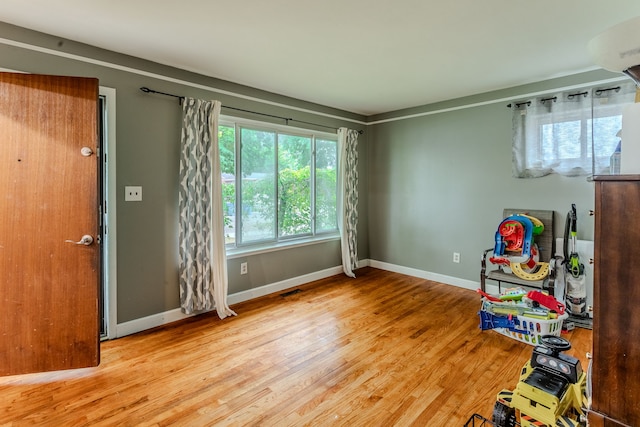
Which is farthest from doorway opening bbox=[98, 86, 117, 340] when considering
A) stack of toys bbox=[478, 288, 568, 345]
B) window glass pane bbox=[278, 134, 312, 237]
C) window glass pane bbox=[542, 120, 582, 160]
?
window glass pane bbox=[542, 120, 582, 160]

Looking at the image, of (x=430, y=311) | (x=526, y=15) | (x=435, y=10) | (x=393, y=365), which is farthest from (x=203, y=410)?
(x=526, y=15)

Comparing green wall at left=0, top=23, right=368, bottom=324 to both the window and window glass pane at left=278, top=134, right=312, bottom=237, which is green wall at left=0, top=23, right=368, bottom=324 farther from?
window glass pane at left=278, top=134, right=312, bottom=237

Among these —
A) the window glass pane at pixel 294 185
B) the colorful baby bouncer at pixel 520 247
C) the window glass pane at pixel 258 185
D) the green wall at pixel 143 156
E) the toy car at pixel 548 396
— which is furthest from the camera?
the window glass pane at pixel 294 185

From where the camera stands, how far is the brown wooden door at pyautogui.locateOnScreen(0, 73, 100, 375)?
80.8 inches

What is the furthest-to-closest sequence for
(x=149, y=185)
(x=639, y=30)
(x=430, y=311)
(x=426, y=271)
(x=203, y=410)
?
(x=426, y=271) → (x=430, y=311) → (x=149, y=185) → (x=203, y=410) → (x=639, y=30)

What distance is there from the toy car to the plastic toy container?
1331 mm

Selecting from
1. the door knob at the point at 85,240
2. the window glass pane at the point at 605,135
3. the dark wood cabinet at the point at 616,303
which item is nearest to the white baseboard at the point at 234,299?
the door knob at the point at 85,240

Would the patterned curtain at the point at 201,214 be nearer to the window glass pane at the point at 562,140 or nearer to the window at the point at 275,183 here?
the window at the point at 275,183

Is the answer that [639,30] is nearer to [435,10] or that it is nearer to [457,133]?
[435,10]

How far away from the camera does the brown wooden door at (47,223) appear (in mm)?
2053

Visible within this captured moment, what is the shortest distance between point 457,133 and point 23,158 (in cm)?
414

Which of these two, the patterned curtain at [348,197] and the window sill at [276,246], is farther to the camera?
the patterned curtain at [348,197]

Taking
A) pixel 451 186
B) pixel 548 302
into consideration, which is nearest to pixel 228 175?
pixel 451 186

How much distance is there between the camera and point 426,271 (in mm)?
4402
